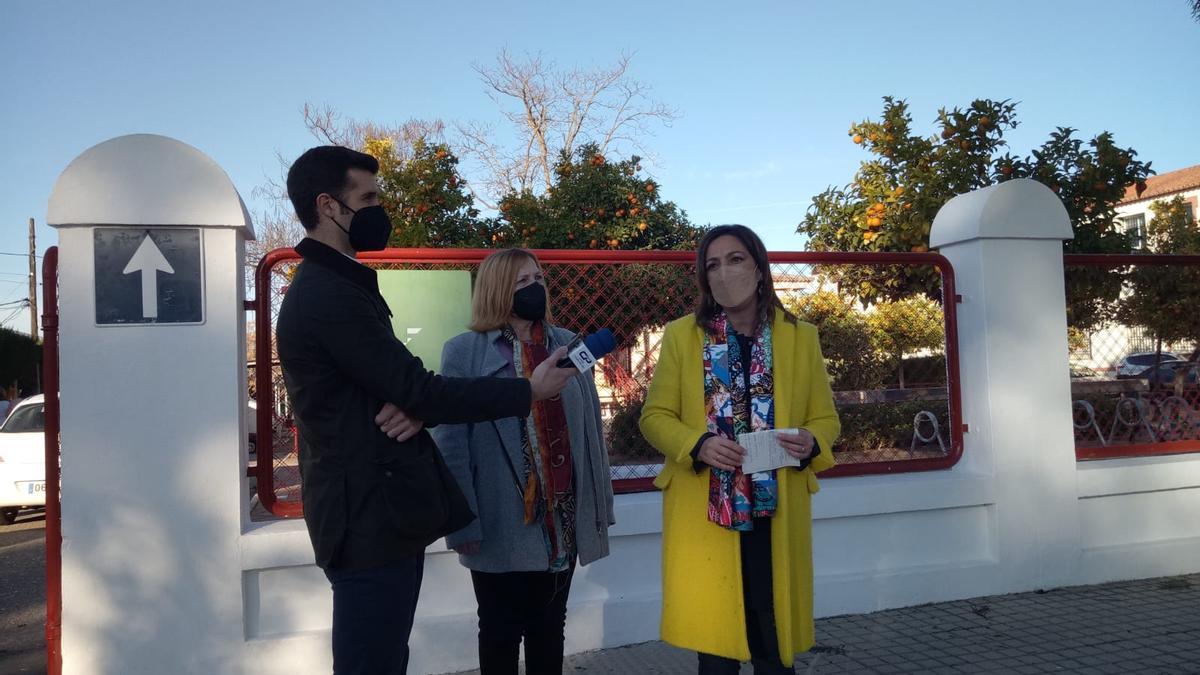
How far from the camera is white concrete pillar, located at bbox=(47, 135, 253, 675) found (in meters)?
3.77

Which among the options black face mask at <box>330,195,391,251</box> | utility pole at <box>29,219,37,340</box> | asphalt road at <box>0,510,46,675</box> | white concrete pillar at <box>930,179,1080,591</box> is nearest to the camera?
black face mask at <box>330,195,391,251</box>

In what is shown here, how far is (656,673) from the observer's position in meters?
4.09

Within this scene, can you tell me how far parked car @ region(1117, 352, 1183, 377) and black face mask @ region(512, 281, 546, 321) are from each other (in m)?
4.56

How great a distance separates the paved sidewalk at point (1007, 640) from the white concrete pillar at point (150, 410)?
5.95 ft

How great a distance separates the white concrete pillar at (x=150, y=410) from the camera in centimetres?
377

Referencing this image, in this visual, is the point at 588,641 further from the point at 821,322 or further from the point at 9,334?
the point at 9,334

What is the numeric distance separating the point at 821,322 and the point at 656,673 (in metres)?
2.39

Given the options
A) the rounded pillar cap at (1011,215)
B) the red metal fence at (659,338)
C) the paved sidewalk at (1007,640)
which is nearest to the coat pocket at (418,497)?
the red metal fence at (659,338)

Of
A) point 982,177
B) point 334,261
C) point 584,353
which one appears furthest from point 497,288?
point 982,177

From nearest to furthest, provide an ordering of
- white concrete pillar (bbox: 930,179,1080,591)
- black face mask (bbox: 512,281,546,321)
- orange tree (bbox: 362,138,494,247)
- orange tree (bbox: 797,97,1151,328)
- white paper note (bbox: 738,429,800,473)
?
white paper note (bbox: 738,429,800,473), black face mask (bbox: 512,281,546,321), white concrete pillar (bbox: 930,179,1080,591), orange tree (bbox: 797,97,1151,328), orange tree (bbox: 362,138,494,247)

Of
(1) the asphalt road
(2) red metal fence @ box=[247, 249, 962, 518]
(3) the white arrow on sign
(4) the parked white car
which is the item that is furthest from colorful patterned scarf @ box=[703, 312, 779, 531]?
(4) the parked white car

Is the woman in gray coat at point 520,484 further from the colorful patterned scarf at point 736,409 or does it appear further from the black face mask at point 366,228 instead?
the black face mask at point 366,228

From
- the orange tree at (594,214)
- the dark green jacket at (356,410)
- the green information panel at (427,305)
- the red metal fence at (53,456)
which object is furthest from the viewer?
the orange tree at (594,214)

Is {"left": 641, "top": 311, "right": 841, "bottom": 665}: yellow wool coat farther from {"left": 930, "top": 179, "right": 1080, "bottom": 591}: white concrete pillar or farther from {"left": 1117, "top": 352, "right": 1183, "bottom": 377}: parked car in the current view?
{"left": 1117, "top": 352, "right": 1183, "bottom": 377}: parked car
